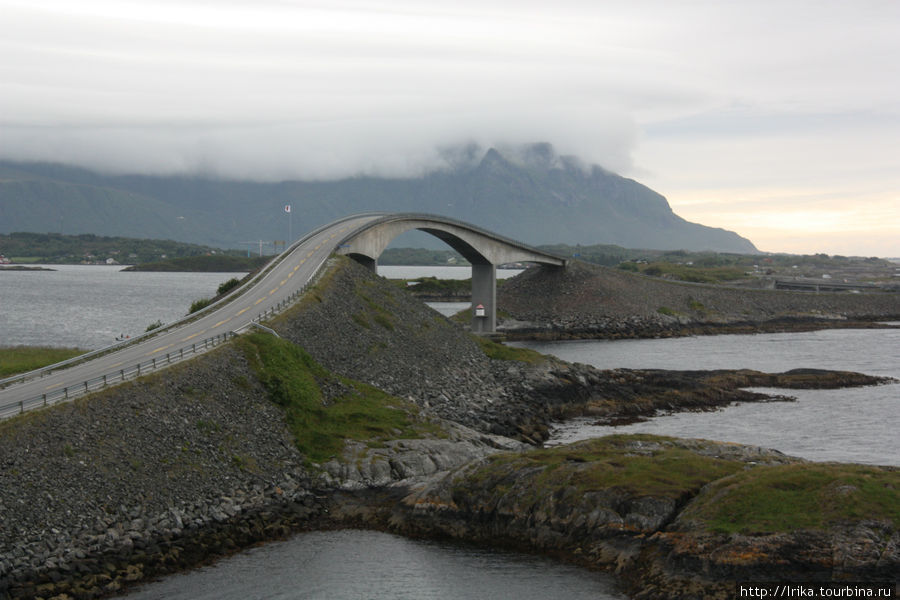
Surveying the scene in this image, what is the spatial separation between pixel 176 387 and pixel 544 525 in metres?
21.1

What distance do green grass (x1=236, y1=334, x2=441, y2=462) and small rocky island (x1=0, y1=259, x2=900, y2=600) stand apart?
161 mm

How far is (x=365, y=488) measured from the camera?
4378cm

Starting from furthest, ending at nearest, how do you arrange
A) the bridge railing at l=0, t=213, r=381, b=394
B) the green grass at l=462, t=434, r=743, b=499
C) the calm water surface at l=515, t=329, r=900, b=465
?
1. the calm water surface at l=515, t=329, r=900, b=465
2. the bridge railing at l=0, t=213, r=381, b=394
3. the green grass at l=462, t=434, r=743, b=499

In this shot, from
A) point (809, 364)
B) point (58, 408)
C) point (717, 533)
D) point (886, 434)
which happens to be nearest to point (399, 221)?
point (809, 364)

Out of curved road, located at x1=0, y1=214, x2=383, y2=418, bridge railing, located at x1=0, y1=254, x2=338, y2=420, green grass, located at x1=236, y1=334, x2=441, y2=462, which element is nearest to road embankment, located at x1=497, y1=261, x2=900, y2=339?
curved road, located at x1=0, y1=214, x2=383, y2=418

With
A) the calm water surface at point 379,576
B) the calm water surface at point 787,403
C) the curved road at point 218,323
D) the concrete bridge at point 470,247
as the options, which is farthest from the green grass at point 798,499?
the concrete bridge at point 470,247

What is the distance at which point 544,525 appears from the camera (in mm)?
36562

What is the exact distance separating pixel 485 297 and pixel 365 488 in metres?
86.4

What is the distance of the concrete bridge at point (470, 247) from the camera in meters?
102

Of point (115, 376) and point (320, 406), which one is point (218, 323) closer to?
point (320, 406)

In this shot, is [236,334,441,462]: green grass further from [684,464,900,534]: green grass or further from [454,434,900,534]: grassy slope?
[684,464,900,534]: green grass

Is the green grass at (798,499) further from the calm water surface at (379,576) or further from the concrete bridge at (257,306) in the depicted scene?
the concrete bridge at (257,306)

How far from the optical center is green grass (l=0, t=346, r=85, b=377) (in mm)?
54062

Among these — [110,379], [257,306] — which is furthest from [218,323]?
[110,379]
